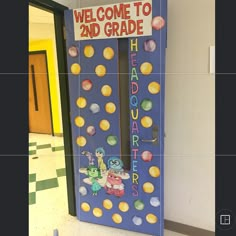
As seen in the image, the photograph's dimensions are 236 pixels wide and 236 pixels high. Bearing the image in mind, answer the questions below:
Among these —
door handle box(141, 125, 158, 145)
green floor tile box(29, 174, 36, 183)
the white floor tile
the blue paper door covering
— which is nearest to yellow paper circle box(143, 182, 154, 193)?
the blue paper door covering

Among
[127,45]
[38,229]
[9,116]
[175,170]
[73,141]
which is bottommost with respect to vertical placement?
[38,229]

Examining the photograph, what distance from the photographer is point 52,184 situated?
2.78 m

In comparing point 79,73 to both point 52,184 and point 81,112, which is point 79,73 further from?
point 52,184

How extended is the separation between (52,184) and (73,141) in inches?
41.9

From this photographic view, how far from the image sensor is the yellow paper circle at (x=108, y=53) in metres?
1.73

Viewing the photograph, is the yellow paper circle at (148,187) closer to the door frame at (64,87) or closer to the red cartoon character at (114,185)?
Result: the red cartoon character at (114,185)

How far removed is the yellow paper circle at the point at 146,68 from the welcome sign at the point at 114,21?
7.8 inches

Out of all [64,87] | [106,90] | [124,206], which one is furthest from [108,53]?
[124,206]

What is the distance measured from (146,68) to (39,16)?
2.45 metres

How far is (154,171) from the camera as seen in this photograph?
68.9 inches

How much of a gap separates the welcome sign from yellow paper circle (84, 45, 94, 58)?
66 mm

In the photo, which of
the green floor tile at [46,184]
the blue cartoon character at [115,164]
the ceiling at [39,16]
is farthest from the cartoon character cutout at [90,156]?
the ceiling at [39,16]
